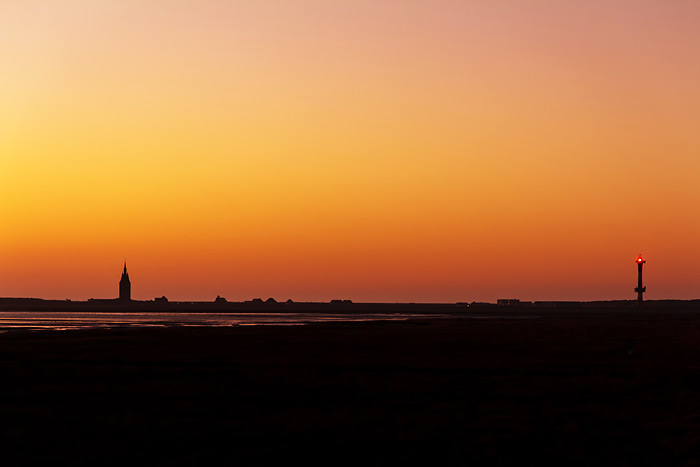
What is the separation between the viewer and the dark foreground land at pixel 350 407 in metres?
17.0

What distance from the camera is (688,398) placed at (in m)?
25.5

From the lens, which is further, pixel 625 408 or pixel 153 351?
pixel 153 351

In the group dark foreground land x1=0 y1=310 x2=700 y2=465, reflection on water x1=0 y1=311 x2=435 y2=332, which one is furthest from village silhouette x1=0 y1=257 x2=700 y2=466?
reflection on water x1=0 y1=311 x2=435 y2=332

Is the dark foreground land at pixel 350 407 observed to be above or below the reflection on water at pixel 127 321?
above

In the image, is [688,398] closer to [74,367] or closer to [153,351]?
[74,367]

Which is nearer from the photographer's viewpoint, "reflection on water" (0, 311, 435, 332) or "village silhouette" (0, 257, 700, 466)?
"village silhouette" (0, 257, 700, 466)

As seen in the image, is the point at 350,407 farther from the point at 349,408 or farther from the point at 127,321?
the point at 127,321

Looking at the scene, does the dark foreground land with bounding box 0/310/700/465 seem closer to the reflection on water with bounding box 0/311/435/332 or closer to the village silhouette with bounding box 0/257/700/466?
the village silhouette with bounding box 0/257/700/466

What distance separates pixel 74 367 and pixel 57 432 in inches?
645

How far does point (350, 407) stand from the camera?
23.4 metres

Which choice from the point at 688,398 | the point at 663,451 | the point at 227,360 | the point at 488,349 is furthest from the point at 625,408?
the point at 488,349

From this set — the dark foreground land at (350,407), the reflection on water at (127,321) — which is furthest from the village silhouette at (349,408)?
the reflection on water at (127,321)

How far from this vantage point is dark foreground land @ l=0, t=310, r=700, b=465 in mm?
16984

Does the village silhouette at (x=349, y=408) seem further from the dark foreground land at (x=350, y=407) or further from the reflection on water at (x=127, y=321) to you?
the reflection on water at (x=127, y=321)
